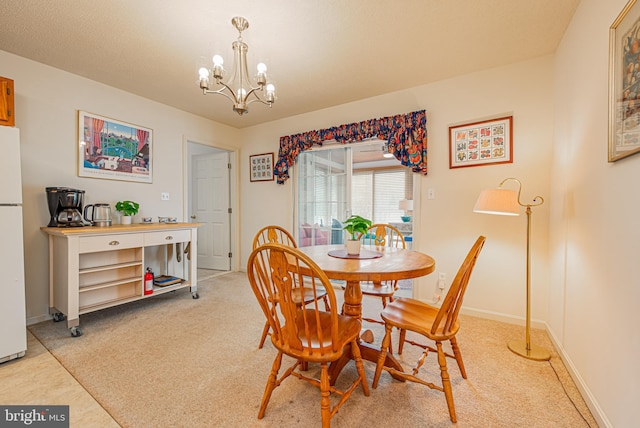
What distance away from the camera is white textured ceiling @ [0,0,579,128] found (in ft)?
5.81

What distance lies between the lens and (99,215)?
266 cm

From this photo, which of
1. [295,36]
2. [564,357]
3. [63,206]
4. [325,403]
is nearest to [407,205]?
[564,357]

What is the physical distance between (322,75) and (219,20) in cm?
109

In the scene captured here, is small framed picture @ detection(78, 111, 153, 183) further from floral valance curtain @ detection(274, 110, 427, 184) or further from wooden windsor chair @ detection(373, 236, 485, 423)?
wooden windsor chair @ detection(373, 236, 485, 423)

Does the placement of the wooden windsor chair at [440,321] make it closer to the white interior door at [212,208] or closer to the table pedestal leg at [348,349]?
the table pedestal leg at [348,349]

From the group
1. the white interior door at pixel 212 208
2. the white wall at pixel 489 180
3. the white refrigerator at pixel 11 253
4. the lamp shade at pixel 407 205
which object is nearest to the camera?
the white refrigerator at pixel 11 253

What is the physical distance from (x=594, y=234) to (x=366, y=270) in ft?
4.21

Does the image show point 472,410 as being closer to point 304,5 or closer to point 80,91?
point 304,5

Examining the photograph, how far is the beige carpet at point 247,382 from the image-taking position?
132 cm

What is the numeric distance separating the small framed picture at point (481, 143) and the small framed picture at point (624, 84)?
1203 millimetres

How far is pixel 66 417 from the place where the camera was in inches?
52.0

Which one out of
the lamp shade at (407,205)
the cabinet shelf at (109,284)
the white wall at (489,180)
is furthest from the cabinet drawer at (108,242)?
the lamp shade at (407,205)

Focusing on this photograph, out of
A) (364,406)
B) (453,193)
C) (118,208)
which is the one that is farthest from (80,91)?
(453,193)

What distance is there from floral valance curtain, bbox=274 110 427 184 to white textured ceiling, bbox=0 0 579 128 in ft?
1.35
